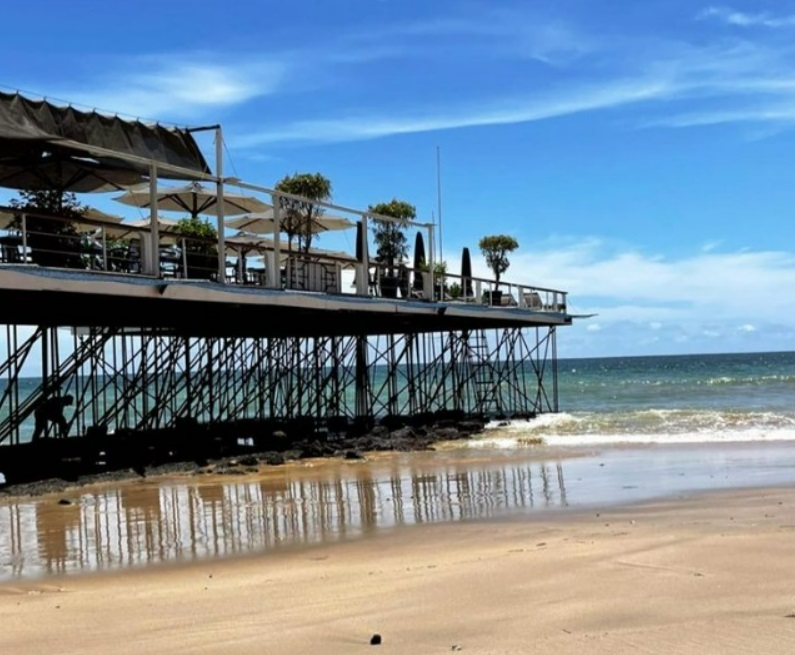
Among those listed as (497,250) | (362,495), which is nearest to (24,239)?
(362,495)

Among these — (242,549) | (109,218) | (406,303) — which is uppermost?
(109,218)

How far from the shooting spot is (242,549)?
10180 millimetres

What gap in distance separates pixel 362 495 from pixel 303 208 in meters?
12.7

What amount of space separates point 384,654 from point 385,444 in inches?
688

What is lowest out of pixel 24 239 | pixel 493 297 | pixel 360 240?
pixel 24 239

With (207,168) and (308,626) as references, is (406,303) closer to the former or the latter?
(207,168)

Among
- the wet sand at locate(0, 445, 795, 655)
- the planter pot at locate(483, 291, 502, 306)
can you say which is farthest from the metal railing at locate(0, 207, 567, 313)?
the wet sand at locate(0, 445, 795, 655)

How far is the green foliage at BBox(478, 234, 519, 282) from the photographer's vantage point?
126 ft

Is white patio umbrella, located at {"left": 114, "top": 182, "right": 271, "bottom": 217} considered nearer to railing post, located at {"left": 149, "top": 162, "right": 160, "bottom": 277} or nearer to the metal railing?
the metal railing

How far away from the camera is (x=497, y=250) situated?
3878 centimetres

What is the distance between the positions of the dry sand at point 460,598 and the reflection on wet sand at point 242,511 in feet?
3.22

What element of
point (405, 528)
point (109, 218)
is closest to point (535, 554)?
point (405, 528)

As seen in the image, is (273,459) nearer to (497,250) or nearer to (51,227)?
(51,227)

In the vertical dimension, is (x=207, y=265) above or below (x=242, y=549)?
above
